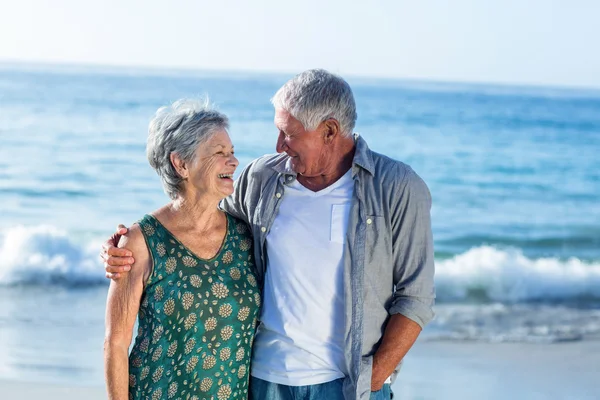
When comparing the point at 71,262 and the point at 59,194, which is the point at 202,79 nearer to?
the point at 59,194

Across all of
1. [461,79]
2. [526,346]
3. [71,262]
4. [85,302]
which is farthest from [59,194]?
[461,79]

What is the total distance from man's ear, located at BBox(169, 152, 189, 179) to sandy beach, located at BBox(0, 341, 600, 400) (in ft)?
9.84

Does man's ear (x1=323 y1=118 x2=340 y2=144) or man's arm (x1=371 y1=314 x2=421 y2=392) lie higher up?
man's ear (x1=323 y1=118 x2=340 y2=144)

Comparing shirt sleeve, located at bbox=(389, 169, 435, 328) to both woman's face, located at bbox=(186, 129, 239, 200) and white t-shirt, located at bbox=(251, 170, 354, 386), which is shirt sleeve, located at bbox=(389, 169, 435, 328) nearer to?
white t-shirt, located at bbox=(251, 170, 354, 386)

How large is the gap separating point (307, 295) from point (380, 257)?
247mm

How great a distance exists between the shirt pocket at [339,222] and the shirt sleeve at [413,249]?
14 centimetres

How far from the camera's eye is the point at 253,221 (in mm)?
2779

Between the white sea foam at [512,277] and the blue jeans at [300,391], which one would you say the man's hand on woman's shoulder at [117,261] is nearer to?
the blue jeans at [300,391]

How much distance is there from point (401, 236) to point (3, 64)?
21.6 meters

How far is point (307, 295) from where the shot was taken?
2.63 meters

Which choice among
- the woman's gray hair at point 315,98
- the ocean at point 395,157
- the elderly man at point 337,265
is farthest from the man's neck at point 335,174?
the ocean at point 395,157

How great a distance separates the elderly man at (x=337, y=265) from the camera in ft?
8.51

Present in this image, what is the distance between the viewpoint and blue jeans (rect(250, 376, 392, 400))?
258cm

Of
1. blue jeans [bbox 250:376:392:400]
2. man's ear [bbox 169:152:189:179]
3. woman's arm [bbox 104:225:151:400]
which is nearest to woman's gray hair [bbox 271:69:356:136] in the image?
man's ear [bbox 169:152:189:179]
